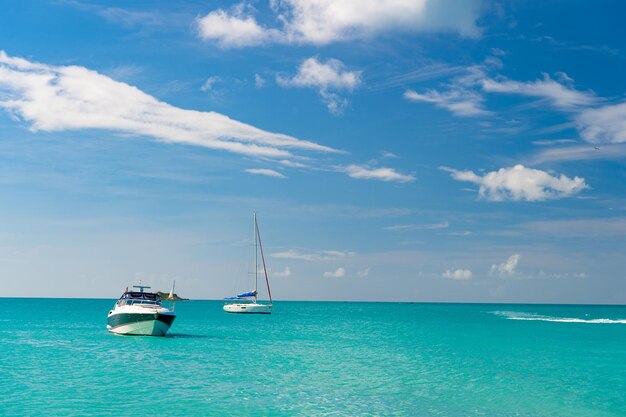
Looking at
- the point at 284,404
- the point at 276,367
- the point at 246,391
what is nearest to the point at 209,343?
the point at 276,367

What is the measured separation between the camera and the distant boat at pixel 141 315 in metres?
60.2

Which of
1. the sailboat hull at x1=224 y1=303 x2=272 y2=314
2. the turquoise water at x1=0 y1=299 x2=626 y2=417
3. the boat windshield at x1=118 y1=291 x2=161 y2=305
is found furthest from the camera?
the sailboat hull at x1=224 y1=303 x2=272 y2=314

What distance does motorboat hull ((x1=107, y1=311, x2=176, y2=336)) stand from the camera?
60.1 meters

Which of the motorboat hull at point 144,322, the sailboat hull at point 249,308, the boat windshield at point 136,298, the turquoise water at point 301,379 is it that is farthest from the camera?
the sailboat hull at point 249,308

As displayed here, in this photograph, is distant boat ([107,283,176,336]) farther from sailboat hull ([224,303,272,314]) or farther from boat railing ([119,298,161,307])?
sailboat hull ([224,303,272,314])

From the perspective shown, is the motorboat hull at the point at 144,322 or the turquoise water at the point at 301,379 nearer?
the turquoise water at the point at 301,379

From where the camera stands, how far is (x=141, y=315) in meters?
60.2

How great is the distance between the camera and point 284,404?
2994 cm

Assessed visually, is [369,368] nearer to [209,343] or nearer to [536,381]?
[536,381]

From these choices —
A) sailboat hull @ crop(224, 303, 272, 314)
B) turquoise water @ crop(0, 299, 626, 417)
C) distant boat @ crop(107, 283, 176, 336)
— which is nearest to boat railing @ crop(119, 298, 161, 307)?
distant boat @ crop(107, 283, 176, 336)

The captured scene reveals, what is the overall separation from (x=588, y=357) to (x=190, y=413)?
4389 cm

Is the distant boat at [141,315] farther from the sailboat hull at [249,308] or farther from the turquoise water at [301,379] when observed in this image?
the sailboat hull at [249,308]

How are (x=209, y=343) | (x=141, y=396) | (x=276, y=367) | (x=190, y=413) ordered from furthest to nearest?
(x=209, y=343), (x=276, y=367), (x=141, y=396), (x=190, y=413)

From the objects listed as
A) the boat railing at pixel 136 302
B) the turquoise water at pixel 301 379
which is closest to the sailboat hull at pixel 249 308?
the turquoise water at pixel 301 379
